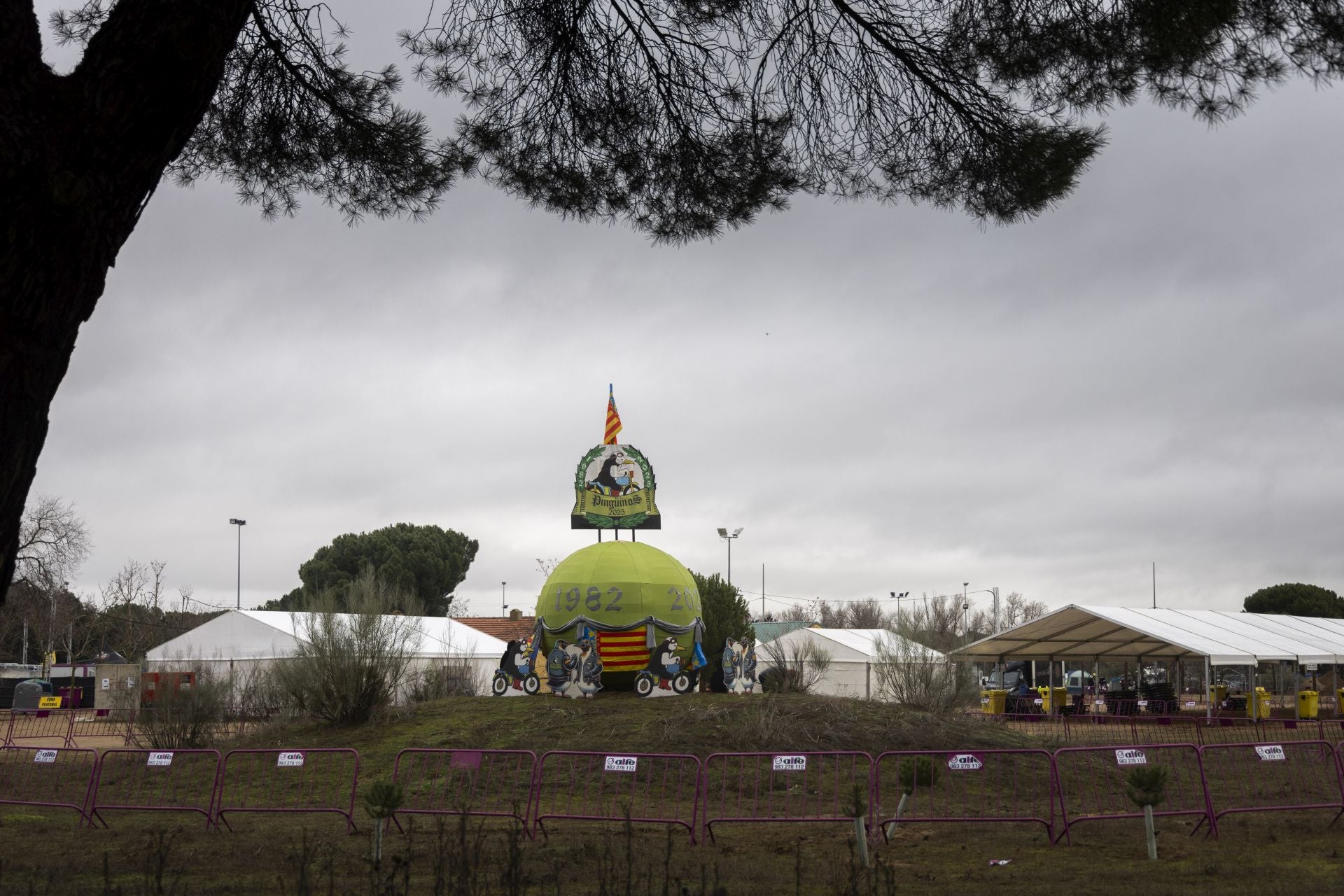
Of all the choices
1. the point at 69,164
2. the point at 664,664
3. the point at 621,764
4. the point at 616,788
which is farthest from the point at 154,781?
the point at 69,164

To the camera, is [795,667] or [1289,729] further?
[795,667]

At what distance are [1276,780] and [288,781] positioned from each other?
14.2 m

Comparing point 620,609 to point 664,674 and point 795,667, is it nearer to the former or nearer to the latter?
point 664,674

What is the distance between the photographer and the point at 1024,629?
33531 millimetres

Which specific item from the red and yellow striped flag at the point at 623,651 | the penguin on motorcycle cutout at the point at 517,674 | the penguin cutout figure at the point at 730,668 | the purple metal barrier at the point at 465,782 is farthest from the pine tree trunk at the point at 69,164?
the penguin cutout figure at the point at 730,668

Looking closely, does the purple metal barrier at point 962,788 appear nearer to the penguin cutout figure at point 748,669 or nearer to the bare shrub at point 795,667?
the penguin cutout figure at point 748,669

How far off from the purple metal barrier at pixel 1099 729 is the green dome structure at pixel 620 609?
8154 mm

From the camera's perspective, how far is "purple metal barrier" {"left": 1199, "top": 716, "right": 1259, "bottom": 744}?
24422 mm

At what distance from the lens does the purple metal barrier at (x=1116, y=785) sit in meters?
11.5

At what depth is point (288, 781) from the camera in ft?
54.6

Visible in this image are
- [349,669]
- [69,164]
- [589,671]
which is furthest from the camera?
[589,671]

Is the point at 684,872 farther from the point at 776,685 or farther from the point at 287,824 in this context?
the point at 776,685

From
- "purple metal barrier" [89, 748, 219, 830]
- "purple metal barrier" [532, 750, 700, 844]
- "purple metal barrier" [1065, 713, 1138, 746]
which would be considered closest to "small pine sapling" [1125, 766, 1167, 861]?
"purple metal barrier" [532, 750, 700, 844]

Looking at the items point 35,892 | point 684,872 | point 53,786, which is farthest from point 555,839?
point 53,786
